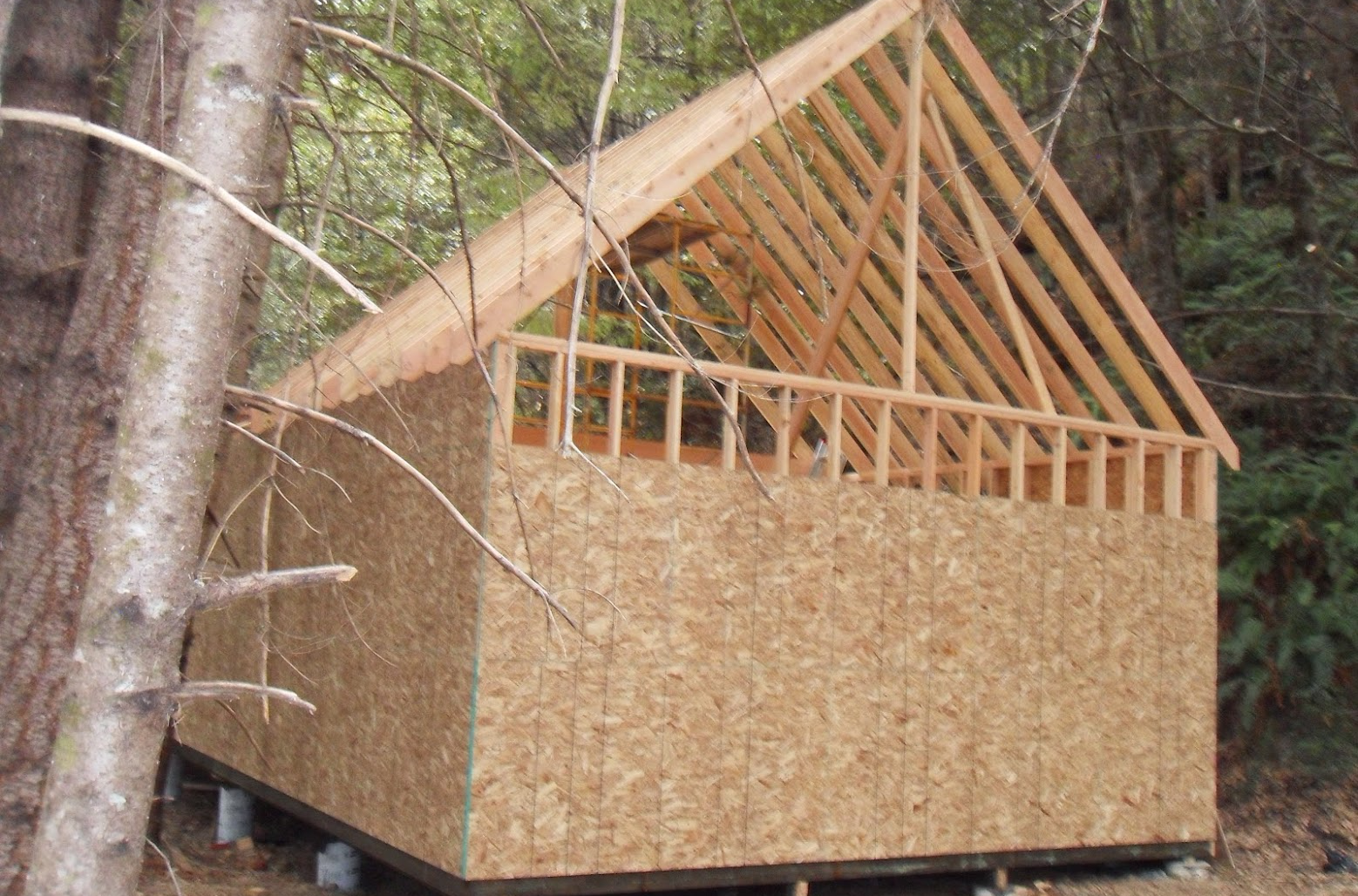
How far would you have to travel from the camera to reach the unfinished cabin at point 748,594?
586cm

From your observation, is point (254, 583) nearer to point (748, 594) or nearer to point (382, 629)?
point (748, 594)

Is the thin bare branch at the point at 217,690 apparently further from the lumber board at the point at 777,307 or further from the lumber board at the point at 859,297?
the lumber board at the point at 777,307

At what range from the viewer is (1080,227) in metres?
7.75

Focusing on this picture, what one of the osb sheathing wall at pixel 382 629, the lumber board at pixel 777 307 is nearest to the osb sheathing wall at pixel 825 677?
the osb sheathing wall at pixel 382 629

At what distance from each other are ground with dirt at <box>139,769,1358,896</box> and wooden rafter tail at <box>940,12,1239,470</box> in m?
2.51

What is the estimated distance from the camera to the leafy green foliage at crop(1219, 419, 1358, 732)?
9312 mm

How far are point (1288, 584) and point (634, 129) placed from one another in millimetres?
9042

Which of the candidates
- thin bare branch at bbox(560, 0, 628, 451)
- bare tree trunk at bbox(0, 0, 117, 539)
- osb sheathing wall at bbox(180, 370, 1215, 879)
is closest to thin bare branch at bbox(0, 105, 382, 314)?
thin bare branch at bbox(560, 0, 628, 451)

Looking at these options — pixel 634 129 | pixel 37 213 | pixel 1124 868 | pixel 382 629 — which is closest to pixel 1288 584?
pixel 1124 868

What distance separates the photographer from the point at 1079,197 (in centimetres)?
1410

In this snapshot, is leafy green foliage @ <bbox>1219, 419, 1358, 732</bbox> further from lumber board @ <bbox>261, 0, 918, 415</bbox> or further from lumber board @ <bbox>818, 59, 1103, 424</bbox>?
lumber board @ <bbox>261, 0, 918, 415</bbox>

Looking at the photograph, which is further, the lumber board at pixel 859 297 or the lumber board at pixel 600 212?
the lumber board at pixel 859 297

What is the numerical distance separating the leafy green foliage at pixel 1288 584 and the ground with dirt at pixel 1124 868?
1.92 feet

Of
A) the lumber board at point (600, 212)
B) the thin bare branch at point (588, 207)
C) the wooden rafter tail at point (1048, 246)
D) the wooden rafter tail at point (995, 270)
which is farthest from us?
the wooden rafter tail at point (1048, 246)
